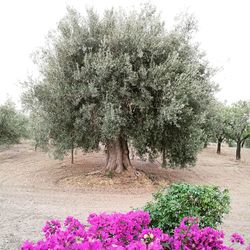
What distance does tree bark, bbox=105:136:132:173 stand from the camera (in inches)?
689

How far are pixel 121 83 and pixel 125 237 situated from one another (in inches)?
420

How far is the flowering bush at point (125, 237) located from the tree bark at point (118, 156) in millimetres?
12239

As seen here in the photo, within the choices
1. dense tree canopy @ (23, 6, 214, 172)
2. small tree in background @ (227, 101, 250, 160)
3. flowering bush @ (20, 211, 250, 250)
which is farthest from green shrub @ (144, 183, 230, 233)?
small tree in background @ (227, 101, 250, 160)

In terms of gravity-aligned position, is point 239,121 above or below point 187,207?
above

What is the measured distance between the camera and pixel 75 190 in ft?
49.4

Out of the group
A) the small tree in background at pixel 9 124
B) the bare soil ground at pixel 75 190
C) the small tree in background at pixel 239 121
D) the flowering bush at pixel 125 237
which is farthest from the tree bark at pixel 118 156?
the small tree in background at pixel 239 121

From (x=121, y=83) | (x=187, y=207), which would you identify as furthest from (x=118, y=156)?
(x=187, y=207)

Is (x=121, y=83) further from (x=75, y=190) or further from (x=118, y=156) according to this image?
(x=75, y=190)

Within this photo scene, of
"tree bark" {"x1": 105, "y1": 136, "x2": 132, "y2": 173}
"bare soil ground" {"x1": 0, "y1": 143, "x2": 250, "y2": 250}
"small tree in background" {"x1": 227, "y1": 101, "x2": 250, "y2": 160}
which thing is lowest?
"bare soil ground" {"x1": 0, "y1": 143, "x2": 250, "y2": 250}

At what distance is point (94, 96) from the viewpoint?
551 inches

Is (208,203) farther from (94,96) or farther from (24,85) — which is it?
(24,85)

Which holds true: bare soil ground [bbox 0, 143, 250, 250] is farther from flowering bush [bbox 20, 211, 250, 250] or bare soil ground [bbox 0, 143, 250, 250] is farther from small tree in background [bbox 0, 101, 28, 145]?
flowering bush [bbox 20, 211, 250, 250]

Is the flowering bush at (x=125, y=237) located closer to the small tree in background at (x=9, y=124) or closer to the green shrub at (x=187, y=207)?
the green shrub at (x=187, y=207)

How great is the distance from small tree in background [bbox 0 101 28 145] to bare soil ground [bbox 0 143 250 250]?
1.88 metres
